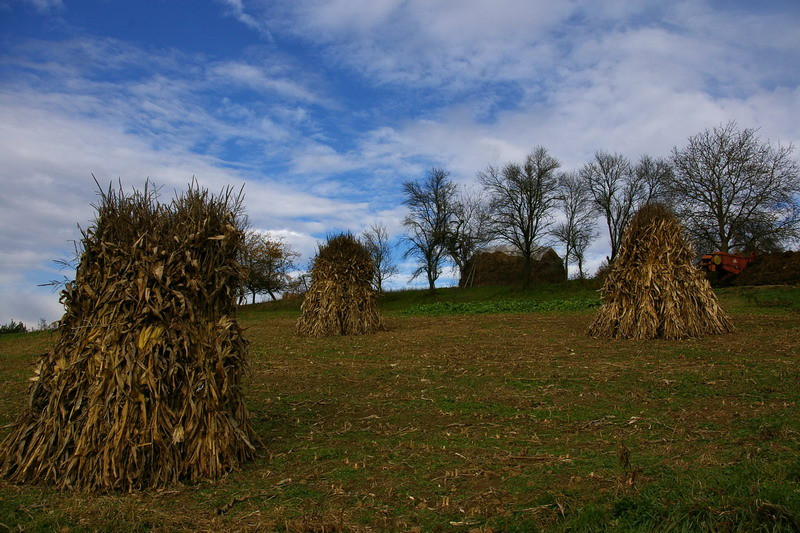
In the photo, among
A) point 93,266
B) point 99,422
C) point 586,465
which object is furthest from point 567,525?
point 93,266

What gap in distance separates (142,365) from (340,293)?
11380mm

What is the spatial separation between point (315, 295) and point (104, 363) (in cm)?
1166

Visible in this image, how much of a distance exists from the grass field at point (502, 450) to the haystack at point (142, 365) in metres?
0.25

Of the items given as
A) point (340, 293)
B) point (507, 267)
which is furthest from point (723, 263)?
point (340, 293)

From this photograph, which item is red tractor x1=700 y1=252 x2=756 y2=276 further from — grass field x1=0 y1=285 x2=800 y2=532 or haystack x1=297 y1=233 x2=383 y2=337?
haystack x1=297 y1=233 x2=383 y2=337

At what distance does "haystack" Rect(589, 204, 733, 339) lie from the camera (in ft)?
39.4

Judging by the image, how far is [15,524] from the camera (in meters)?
3.94

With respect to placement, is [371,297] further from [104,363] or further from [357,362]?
[104,363]

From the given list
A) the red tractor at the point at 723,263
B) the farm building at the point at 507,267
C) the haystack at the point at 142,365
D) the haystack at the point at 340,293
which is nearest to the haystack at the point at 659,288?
the haystack at the point at 340,293

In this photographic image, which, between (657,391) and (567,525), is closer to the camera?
(567,525)

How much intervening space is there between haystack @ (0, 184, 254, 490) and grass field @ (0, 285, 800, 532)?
0.25 meters

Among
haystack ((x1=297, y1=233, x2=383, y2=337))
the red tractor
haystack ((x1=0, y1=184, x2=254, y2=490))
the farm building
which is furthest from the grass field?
the farm building

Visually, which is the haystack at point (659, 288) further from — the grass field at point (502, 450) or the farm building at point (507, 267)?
the farm building at point (507, 267)

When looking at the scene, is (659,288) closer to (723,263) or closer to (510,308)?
(510,308)
